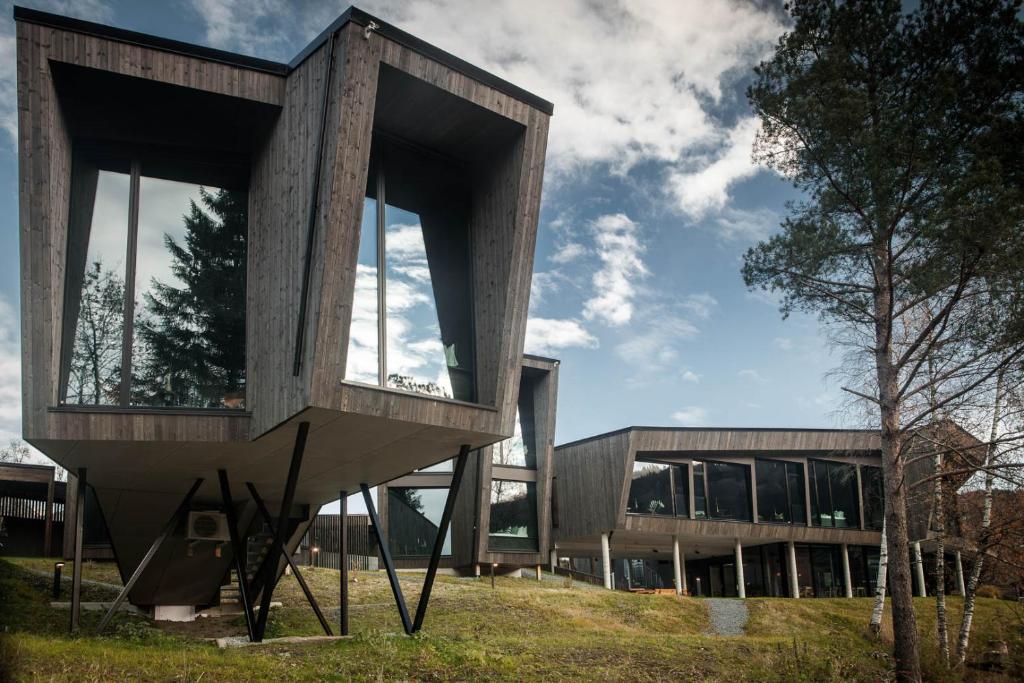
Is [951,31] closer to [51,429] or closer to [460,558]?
[51,429]

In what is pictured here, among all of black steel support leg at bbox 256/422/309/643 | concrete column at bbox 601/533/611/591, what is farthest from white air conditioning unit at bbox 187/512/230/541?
concrete column at bbox 601/533/611/591

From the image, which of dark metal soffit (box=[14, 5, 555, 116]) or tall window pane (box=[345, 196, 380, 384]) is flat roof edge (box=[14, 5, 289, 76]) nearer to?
dark metal soffit (box=[14, 5, 555, 116])

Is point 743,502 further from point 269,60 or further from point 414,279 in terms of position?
point 269,60

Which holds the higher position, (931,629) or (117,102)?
(117,102)

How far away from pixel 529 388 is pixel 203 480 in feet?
59.6

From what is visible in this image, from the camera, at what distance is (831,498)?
3294 centimetres

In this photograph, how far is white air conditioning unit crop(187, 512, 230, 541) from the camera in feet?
48.2

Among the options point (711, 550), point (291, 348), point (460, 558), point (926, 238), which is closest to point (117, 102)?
point (291, 348)

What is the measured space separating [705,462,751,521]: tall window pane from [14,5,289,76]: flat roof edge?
79.8 feet

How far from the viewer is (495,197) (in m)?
12.6

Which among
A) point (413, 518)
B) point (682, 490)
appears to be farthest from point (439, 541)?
point (682, 490)

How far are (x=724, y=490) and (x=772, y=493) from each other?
2.05 metres

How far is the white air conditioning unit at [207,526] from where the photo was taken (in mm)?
14695

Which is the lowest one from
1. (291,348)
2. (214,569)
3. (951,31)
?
(214,569)
